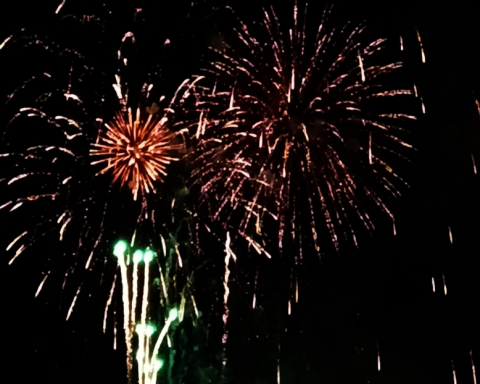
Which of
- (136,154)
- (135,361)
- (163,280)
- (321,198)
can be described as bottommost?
(135,361)

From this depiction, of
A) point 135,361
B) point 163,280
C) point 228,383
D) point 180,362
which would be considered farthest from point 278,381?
point 163,280

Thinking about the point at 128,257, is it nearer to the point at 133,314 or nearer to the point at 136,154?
the point at 133,314

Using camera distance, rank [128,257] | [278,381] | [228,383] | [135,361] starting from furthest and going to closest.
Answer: [278,381] → [228,383] → [135,361] → [128,257]

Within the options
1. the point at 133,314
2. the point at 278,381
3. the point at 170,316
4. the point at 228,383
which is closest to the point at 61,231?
the point at 133,314

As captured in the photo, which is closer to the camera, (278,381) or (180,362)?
(180,362)

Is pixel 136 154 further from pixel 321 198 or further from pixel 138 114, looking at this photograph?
pixel 321 198

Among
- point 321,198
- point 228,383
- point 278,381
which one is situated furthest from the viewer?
point 278,381

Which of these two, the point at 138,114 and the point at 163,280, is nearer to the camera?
the point at 138,114

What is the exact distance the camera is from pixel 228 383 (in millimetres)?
14977

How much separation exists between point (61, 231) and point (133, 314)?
1.66m

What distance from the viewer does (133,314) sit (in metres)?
9.63

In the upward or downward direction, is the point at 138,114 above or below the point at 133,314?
above

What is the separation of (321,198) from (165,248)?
2447mm

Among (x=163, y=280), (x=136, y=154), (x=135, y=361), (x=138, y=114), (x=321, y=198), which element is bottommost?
(x=135, y=361)
